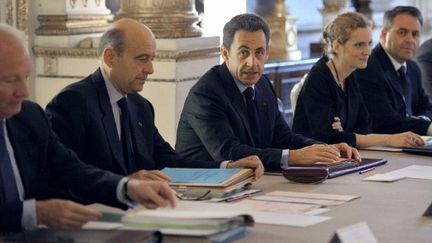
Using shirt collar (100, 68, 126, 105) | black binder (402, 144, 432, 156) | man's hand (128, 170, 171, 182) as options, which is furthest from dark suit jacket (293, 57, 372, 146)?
man's hand (128, 170, 171, 182)

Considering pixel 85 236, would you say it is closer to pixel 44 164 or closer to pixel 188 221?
pixel 188 221

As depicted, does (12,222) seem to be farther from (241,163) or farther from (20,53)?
(241,163)

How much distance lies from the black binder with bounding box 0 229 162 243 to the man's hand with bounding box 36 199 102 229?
63 millimetres

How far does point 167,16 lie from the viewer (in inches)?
276

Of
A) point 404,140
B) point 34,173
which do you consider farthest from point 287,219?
point 404,140

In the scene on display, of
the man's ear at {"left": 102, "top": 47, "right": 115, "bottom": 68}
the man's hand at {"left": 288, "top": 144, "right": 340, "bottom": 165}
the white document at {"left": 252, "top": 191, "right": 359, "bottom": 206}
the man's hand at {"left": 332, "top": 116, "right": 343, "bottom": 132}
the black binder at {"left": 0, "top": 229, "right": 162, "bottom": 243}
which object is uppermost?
the man's ear at {"left": 102, "top": 47, "right": 115, "bottom": 68}

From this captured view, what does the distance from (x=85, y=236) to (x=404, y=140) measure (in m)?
2.86

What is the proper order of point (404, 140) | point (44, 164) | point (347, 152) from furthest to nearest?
point (404, 140) → point (347, 152) → point (44, 164)

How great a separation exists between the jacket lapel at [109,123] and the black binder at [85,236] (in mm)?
1399

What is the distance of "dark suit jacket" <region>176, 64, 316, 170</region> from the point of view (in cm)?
482

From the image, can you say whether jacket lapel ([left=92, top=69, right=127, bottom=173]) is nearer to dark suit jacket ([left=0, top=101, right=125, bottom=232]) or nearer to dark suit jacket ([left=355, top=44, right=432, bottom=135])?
dark suit jacket ([left=0, top=101, right=125, bottom=232])

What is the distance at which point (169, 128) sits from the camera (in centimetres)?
700

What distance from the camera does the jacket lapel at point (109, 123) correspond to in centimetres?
436

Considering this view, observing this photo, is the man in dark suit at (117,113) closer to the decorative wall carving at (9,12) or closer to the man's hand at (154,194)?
the man's hand at (154,194)
